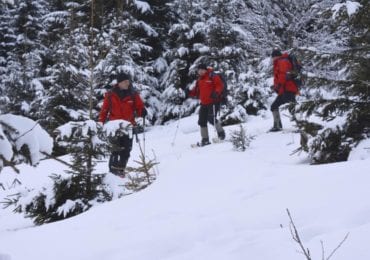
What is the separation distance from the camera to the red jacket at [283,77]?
9805mm

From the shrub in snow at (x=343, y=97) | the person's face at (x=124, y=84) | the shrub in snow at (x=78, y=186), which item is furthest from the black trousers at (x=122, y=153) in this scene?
the shrub in snow at (x=343, y=97)

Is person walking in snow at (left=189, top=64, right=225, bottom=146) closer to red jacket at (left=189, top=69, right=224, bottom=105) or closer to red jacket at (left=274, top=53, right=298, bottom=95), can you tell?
red jacket at (left=189, top=69, right=224, bottom=105)

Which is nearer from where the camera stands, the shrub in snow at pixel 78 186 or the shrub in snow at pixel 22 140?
the shrub in snow at pixel 22 140

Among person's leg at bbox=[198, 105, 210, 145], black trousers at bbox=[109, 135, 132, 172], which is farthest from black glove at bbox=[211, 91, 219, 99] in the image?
black trousers at bbox=[109, 135, 132, 172]

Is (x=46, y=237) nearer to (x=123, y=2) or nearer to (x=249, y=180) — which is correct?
(x=249, y=180)

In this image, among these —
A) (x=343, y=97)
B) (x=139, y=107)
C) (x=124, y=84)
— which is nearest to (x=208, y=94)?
(x=139, y=107)

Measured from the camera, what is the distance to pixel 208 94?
1019cm

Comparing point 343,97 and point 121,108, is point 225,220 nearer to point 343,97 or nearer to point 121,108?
point 343,97

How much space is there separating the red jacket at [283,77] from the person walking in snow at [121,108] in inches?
139

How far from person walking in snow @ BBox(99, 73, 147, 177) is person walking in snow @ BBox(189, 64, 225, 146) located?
2.44 m

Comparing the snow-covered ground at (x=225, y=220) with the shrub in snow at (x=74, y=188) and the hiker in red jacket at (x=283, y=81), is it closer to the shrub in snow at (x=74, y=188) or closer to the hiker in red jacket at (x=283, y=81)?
the shrub in snow at (x=74, y=188)

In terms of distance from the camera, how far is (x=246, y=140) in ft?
28.5

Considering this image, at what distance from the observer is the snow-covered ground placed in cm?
306

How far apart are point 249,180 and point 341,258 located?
2.37m
